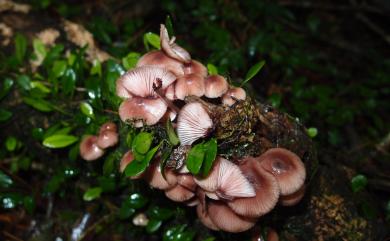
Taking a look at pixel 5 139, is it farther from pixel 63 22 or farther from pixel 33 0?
pixel 33 0

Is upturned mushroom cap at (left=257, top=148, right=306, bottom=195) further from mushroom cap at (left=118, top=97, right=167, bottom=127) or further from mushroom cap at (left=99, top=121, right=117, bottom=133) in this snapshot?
mushroom cap at (left=99, top=121, right=117, bottom=133)

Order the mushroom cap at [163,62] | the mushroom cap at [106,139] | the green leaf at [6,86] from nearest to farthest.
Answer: the mushroom cap at [163,62] < the mushroom cap at [106,139] < the green leaf at [6,86]

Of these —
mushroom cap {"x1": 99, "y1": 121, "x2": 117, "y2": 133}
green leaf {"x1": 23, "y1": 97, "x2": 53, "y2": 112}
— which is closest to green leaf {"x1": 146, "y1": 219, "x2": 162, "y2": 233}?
mushroom cap {"x1": 99, "y1": 121, "x2": 117, "y2": 133}

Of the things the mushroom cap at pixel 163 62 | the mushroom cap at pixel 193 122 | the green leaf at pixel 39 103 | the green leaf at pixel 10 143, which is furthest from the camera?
the green leaf at pixel 10 143

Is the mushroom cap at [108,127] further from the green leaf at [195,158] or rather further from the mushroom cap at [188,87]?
the green leaf at [195,158]

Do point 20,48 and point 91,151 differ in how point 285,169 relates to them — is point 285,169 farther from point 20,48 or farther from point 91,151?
point 20,48

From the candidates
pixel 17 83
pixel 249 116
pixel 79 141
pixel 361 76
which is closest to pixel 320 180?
pixel 249 116

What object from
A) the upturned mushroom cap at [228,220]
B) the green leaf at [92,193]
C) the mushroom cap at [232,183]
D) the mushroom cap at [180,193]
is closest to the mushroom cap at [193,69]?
the mushroom cap at [232,183]
